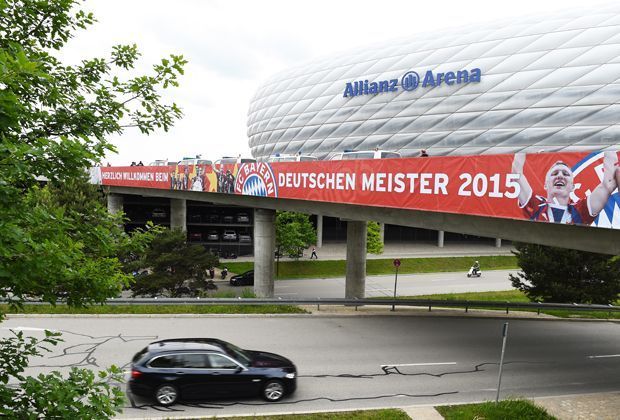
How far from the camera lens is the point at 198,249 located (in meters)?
27.8

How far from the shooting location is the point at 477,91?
37156 millimetres

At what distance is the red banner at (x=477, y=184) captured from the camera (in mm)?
9227

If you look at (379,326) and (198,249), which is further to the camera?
(198,249)

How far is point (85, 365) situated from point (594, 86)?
3495 centimetres

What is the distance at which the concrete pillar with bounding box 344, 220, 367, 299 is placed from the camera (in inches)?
1092

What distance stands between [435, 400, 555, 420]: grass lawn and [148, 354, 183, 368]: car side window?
606 centimetres

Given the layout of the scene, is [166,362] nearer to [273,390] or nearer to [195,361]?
[195,361]

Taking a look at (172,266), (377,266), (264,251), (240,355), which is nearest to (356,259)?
(264,251)

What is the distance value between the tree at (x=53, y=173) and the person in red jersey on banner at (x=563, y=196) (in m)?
8.06

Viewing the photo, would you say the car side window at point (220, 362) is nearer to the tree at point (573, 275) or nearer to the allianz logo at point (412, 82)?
the tree at point (573, 275)

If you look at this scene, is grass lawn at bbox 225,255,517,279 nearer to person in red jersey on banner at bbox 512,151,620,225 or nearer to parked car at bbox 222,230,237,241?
parked car at bbox 222,230,237,241

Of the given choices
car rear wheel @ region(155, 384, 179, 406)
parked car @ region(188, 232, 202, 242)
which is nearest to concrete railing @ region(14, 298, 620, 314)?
car rear wheel @ region(155, 384, 179, 406)

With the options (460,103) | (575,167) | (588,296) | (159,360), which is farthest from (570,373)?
(460,103)

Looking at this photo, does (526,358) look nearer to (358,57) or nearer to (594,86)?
(594,86)
